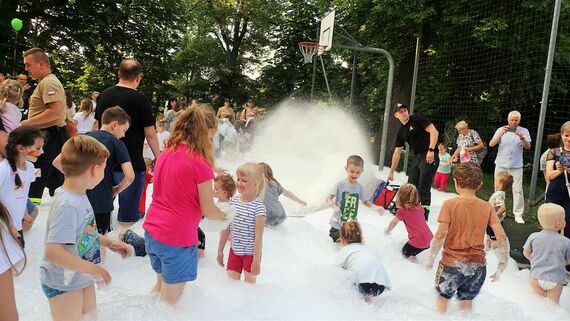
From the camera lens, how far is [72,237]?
238cm

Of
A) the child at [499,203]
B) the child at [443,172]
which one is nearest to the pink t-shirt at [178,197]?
the child at [499,203]

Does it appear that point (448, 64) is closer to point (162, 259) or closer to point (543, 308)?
point (543, 308)

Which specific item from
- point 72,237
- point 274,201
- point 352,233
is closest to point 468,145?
point 274,201

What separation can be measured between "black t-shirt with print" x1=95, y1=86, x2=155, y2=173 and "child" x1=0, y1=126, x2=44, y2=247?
0.81 meters

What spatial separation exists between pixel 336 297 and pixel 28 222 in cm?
312

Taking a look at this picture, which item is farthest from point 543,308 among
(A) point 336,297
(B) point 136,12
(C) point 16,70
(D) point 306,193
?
(B) point 136,12

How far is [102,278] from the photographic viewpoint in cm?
241

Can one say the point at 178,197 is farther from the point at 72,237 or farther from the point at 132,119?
the point at 132,119

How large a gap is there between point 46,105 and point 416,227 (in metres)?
4.25

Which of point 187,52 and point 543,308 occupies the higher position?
point 187,52

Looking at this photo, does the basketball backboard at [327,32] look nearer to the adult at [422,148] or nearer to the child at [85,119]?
the adult at [422,148]

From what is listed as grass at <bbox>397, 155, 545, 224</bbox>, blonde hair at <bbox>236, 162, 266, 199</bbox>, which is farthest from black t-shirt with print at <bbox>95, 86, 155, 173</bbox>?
grass at <bbox>397, 155, 545, 224</bbox>

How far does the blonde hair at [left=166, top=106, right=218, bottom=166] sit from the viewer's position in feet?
9.61

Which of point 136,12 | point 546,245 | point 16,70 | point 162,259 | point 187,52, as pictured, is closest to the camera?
point 162,259
